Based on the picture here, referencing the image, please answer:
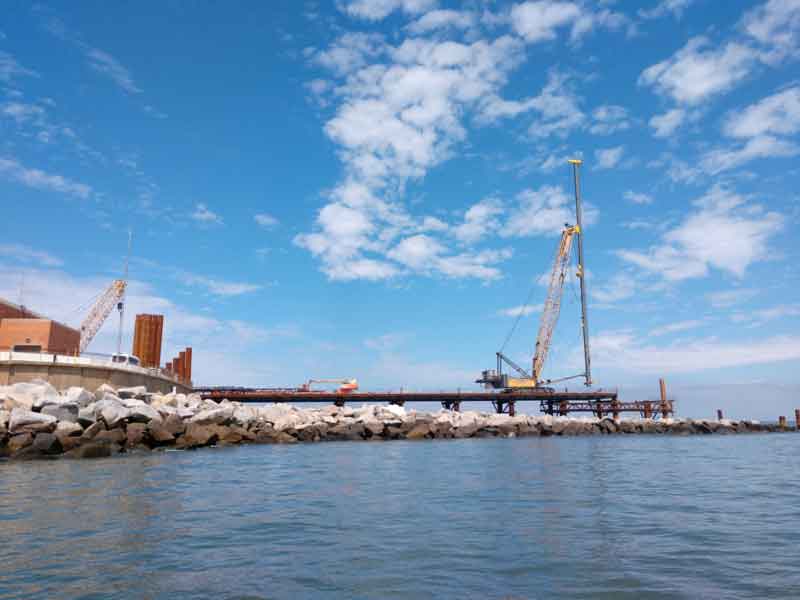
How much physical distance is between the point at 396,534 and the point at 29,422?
82.1 ft

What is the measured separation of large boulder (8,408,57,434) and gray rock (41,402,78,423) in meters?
0.94

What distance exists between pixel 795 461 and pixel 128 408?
35.0 metres

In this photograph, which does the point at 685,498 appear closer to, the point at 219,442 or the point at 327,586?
the point at 327,586

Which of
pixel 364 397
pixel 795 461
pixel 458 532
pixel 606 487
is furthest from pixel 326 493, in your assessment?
pixel 364 397

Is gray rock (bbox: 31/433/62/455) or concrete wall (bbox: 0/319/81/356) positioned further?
concrete wall (bbox: 0/319/81/356)

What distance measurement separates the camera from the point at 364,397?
72688mm

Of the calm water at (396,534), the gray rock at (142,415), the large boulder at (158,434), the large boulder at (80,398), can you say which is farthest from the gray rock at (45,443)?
the calm water at (396,534)

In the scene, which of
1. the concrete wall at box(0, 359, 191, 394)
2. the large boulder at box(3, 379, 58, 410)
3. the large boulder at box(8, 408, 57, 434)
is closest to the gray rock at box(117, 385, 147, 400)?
the concrete wall at box(0, 359, 191, 394)

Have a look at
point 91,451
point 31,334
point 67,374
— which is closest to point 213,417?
point 91,451

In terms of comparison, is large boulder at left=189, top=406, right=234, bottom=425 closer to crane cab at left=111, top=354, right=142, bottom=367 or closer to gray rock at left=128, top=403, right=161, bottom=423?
gray rock at left=128, top=403, right=161, bottom=423

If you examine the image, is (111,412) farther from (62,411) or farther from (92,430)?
(62,411)

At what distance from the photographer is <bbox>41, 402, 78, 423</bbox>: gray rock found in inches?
1197

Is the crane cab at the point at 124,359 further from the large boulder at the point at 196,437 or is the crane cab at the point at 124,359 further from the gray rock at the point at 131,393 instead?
the large boulder at the point at 196,437

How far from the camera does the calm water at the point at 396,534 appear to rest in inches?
328
